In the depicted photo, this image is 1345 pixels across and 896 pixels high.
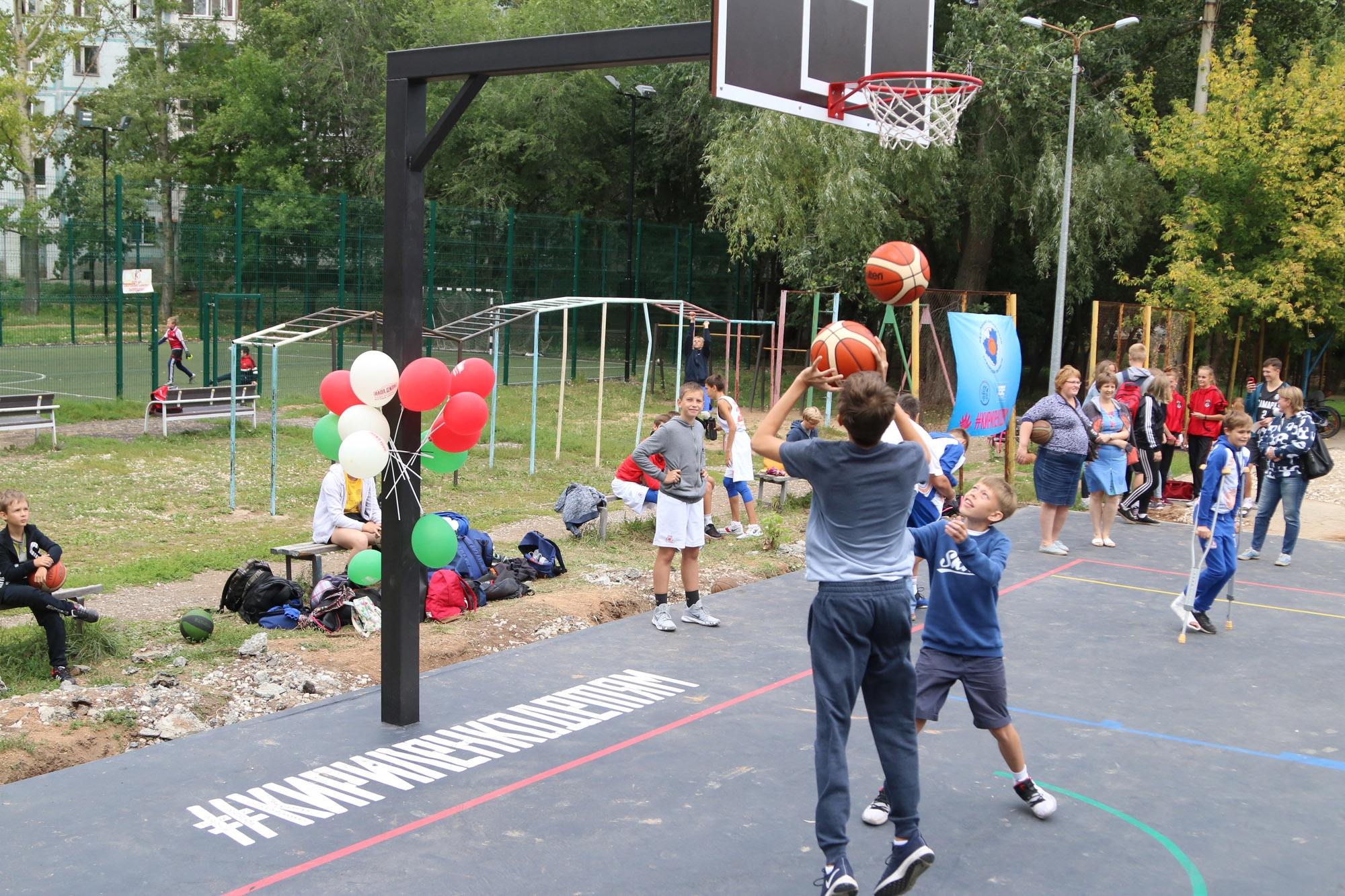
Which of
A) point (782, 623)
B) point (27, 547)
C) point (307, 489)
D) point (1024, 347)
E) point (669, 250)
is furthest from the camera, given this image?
point (1024, 347)

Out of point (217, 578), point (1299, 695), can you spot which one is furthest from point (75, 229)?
point (1299, 695)

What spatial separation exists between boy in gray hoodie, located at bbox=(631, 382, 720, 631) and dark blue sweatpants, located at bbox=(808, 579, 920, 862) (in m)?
3.89

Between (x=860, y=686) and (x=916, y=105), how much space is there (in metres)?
4.52

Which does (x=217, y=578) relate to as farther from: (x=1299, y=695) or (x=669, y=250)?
(x=669, y=250)

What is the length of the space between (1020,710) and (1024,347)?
2796cm

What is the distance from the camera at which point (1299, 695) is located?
22.9 ft

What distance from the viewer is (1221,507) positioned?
8000mm

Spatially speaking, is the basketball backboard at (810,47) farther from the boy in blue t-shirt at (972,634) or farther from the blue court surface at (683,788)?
the blue court surface at (683,788)

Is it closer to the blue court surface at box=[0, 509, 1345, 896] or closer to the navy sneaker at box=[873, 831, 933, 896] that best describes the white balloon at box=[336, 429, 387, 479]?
the blue court surface at box=[0, 509, 1345, 896]

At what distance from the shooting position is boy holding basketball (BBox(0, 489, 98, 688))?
6.50 m

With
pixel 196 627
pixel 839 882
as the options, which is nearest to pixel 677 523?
pixel 196 627

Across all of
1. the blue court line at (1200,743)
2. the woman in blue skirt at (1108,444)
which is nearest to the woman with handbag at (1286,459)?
the woman in blue skirt at (1108,444)

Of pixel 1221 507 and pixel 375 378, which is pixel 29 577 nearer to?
pixel 375 378

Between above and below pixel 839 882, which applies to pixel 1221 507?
above
